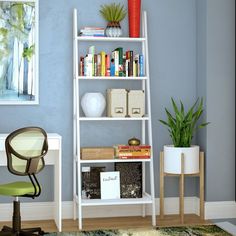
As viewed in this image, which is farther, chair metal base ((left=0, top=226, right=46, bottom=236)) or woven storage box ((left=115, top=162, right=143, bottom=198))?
woven storage box ((left=115, top=162, right=143, bottom=198))

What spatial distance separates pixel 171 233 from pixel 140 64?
5.37 ft

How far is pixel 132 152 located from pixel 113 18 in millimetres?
1310

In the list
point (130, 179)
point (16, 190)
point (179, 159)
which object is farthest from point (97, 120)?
point (16, 190)

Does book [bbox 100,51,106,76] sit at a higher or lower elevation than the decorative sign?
higher

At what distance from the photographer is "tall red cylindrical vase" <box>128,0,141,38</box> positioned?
5.09m

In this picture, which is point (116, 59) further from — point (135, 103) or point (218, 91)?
point (218, 91)

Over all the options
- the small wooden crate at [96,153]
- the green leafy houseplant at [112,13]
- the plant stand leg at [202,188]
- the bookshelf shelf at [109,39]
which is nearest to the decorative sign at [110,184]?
→ the small wooden crate at [96,153]

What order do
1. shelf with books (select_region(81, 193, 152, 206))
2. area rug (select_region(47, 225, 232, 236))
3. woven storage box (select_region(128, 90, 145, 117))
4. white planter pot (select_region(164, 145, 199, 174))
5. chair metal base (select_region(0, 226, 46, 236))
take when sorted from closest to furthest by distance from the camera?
chair metal base (select_region(0, 226, 46, 236)) → area rug (select_region(47, 225, 232, 236)) → shelf with books (select_region(81, 193, 152, 206)) → white planter pot (select_region(164, 145, 199, 174)) → woven storage box (select_region(128, 90, 145, 117))

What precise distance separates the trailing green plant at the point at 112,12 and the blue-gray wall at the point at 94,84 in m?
0.07

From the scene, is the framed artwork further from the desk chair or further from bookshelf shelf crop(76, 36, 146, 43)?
the desk chair

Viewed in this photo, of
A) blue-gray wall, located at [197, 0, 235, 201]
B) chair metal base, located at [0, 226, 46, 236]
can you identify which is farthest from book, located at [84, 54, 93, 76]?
chair metal base, located at [0, 226, 46, 236]

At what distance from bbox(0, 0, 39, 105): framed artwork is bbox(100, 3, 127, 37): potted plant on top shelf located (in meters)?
0.68

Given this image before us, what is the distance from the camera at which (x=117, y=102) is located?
5.01 meters

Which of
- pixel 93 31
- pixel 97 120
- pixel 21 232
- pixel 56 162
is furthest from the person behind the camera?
pixel 97 120
